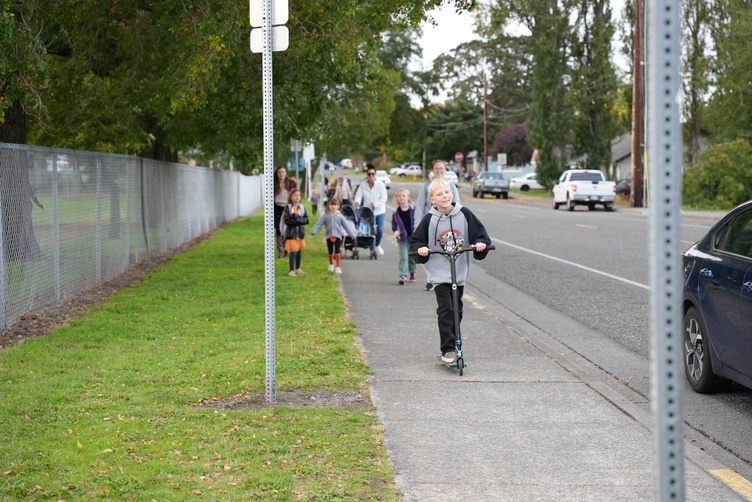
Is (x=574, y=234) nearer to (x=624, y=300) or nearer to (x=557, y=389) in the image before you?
(x=624, y=300)

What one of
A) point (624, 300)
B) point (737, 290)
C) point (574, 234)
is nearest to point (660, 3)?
point (737, 290)

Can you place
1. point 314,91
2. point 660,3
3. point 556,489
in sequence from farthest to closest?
1. point 314,91
2. point 556,489
3. point 660,3

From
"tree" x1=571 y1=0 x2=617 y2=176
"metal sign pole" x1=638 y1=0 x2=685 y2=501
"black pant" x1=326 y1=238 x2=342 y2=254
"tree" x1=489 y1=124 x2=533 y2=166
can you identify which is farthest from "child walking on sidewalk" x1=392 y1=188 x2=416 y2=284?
"tree" x1=489 y1=124 x2=533 y2=166

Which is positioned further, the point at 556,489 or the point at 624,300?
the point at 624,300

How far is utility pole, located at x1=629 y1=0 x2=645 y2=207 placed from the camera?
3963 cm

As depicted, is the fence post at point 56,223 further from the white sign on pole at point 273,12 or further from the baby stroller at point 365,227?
the baby stroller at point 365,227

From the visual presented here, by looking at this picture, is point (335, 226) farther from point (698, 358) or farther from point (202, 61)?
point (698, 358)

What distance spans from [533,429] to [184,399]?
7.82 feet

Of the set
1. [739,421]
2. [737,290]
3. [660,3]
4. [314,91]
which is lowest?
[739,421]

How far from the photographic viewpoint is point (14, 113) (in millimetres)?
14266

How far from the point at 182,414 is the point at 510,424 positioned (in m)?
2.09

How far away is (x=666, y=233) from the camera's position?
2.08 m

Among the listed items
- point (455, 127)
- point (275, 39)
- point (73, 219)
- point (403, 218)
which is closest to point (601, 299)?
point (403, 218)

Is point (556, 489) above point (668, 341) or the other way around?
the other way around
